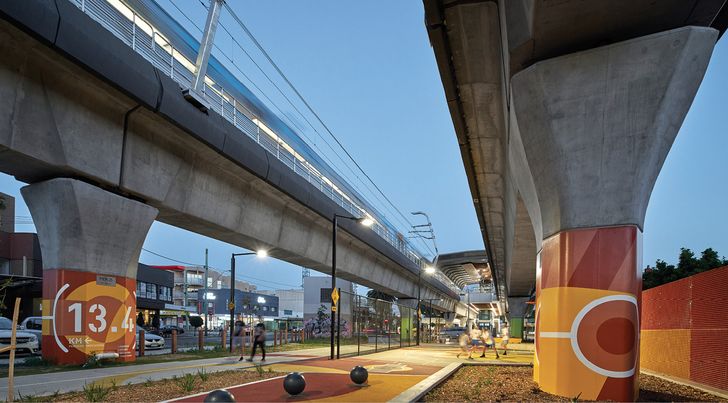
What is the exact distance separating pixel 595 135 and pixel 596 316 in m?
3.59

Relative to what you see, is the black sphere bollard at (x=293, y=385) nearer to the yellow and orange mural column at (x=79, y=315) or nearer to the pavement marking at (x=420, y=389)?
the pavement marking at (x=420, y=389)

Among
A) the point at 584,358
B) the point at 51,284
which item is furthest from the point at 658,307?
the point at 51,284

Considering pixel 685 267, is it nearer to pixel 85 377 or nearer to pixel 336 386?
pixel 336 386

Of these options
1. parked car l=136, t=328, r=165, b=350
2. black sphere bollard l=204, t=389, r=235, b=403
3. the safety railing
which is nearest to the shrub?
black sphere bollard l=204, t=389, r=235, b=403

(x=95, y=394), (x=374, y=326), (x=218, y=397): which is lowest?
(x=374, y=326)

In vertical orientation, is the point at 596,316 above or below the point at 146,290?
above

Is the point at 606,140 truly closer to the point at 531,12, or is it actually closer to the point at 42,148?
the point at 531,12

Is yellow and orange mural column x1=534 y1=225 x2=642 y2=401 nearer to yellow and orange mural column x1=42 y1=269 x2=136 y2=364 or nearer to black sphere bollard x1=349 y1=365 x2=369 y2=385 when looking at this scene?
black sphere bollard x1=349 y1=365 x2=369 y2=385

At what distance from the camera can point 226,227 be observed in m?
19.9

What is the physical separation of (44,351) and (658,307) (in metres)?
19.1

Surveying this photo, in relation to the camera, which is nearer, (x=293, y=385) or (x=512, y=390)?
(x=293, y=385)

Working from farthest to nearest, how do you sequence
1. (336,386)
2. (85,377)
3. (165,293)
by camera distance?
1. (165,293)
2. (85,377)
3. (336,386)

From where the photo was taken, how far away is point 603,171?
10.1 m

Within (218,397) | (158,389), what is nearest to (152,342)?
(158,389)
